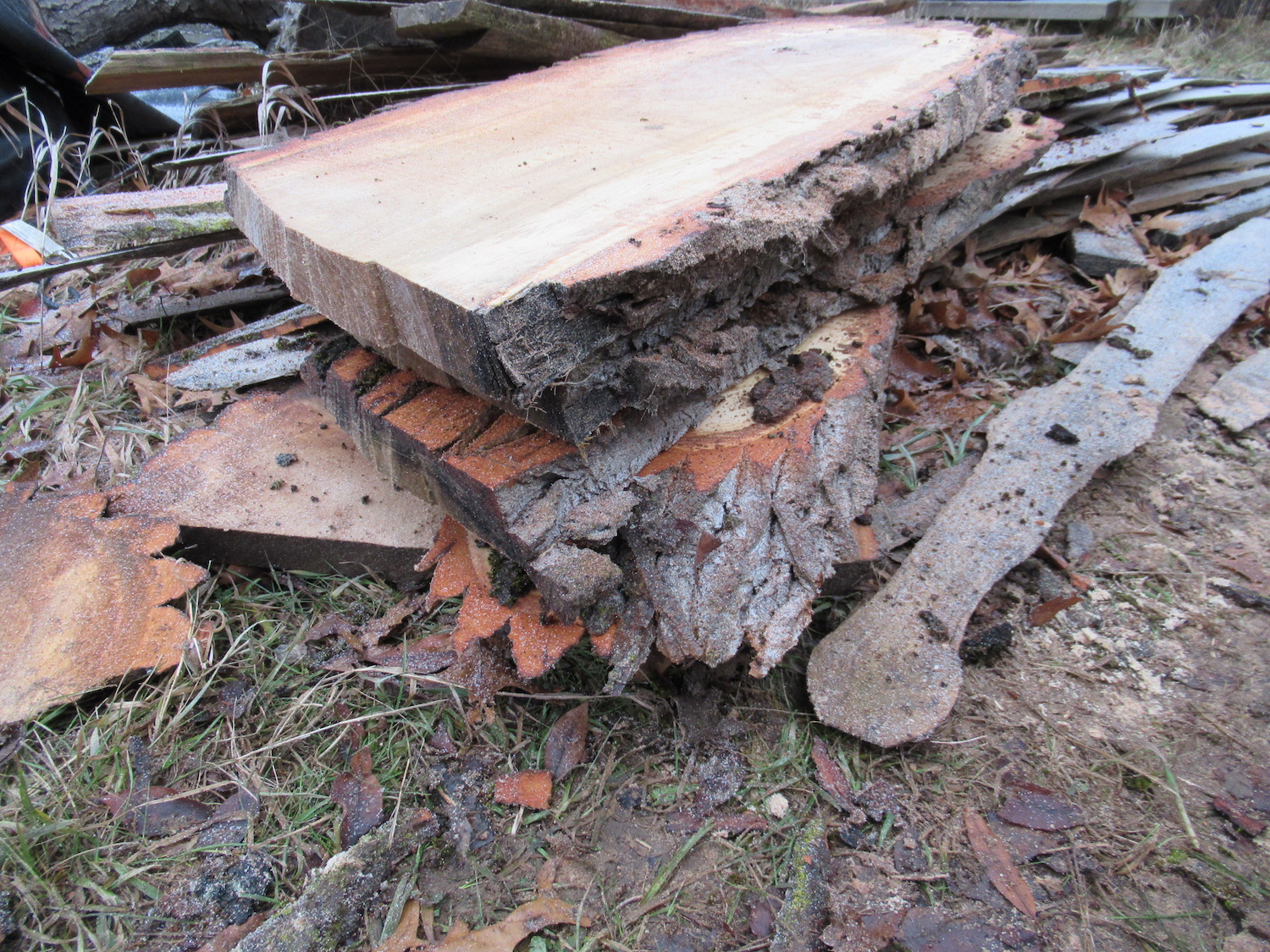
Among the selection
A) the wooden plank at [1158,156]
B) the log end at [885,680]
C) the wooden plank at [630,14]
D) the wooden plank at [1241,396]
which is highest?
the wooden plank at [630,14]

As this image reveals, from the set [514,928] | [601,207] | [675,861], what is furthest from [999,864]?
[601,207]

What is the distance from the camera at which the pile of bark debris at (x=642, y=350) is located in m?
1.40

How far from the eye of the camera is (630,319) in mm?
1312

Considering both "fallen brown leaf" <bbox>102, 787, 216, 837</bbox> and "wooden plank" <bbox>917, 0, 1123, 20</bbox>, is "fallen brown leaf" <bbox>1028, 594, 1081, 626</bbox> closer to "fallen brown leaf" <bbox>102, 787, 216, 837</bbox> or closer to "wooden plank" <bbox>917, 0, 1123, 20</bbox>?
"fallen brown leaf" <bbox>102, 787, 216, 837</bbox>

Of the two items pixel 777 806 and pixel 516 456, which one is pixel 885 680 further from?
pixel 516 456

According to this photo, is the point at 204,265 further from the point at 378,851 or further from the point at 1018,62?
the point at 1018,62

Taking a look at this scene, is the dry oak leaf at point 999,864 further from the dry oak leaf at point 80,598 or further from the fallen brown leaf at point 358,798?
the dry oak leaf at point 80,598

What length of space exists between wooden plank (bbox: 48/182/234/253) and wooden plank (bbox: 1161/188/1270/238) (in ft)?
11.7

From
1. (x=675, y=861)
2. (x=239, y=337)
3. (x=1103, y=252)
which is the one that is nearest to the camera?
(x=675, y=861)

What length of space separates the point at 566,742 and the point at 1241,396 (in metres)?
2.32

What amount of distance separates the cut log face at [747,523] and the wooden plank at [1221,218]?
2.23 metres

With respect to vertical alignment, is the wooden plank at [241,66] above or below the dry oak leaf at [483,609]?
above

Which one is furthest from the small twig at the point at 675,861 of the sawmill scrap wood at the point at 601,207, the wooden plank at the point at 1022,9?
the wooden plank at the point at 1022,9

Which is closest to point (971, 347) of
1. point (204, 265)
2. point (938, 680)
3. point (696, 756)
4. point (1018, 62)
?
point (1018, 62)
